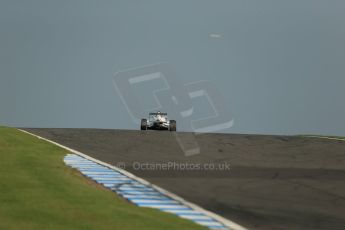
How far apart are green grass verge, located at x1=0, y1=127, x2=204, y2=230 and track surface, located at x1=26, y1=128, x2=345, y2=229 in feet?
5.94

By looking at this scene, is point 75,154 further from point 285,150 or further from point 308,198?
point 285,150

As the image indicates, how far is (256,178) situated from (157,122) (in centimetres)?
2778

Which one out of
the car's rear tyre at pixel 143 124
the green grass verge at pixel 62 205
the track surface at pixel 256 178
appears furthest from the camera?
the car's rear tyre at pixel 143 124

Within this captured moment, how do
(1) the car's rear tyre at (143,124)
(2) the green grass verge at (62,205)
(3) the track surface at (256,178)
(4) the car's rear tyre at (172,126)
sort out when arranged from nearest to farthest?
(2) the green grass verge at (62,205) < (3) the track surface at (256,178) < (4) the car's rear tyre at (172,126) < (1) the car's rear tyre at (143,124)

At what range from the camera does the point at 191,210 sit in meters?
11.2

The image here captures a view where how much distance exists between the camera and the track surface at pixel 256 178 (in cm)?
1149

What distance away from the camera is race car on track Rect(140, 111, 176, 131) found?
4347cm

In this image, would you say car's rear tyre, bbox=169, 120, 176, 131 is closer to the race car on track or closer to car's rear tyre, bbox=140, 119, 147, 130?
the race car on track

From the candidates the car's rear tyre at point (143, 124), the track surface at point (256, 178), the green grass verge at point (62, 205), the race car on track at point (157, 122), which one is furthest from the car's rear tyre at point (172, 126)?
the green grass verge at point (62, 205)

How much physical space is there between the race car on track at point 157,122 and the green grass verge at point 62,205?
2772 cm

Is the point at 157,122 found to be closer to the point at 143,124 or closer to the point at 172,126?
the point at 143,124

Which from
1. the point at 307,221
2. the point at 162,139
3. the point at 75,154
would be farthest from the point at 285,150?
the point at 307,221

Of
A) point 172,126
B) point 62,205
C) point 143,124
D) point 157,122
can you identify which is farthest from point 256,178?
point 157,122

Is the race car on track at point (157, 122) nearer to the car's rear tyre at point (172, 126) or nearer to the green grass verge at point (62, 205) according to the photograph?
the car's rear tyre at point (172, 126)
